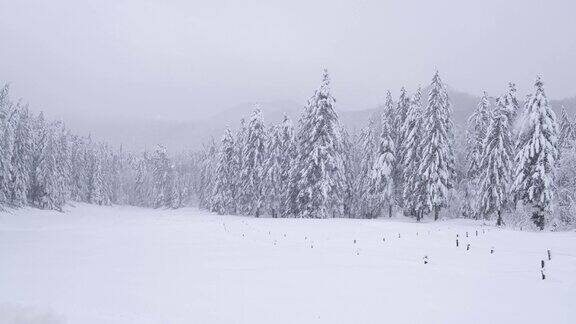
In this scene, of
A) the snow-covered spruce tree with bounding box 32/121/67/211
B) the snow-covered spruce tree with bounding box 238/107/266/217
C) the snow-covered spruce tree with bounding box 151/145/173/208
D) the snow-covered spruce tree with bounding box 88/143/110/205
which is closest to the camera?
the snow-covered spruce tree with bounding box 238/107/266/217

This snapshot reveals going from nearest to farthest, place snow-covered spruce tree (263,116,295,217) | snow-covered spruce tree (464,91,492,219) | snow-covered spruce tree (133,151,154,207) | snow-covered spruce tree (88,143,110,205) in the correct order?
snow-covered spruce tree (464,91,492,219) < snow-covered spruce tree (263,116,295,217) < snow-covered spruce tree (88,143,110,205) < snow-covered spruce tree (133,151,154,207)

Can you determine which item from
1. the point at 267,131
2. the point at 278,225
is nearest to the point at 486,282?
the point at 278,225

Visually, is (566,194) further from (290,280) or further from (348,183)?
(290,280)

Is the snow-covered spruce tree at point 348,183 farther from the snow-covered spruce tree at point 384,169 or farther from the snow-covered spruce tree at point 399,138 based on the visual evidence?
the snow-covered spruce tree at point 399,138

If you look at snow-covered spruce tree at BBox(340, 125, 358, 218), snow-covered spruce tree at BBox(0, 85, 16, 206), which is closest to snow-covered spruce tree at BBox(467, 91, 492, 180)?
snow-covered spruce tree at BBox(340, 125, 358, 218)

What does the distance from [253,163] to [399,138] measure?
17582mm

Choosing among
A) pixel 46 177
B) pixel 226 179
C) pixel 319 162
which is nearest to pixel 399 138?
pixel 319 162

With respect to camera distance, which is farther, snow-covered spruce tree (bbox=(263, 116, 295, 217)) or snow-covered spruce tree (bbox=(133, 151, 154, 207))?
snow-covered spruce tree (bbox=(133, 151, 154, 207))

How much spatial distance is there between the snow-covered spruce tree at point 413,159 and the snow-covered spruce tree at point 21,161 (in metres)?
42.2

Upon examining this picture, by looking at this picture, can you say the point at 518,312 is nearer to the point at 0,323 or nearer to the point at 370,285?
the point at 370,285

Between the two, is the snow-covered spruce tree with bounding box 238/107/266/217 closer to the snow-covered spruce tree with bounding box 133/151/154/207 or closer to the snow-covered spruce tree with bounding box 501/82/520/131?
the snow-covered spruce tree with bounding box 501/82/520/131

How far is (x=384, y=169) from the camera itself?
1770 inches

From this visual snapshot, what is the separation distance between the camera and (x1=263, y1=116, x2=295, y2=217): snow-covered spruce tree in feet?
166

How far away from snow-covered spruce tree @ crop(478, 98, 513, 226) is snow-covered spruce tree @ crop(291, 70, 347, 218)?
13.4 m
